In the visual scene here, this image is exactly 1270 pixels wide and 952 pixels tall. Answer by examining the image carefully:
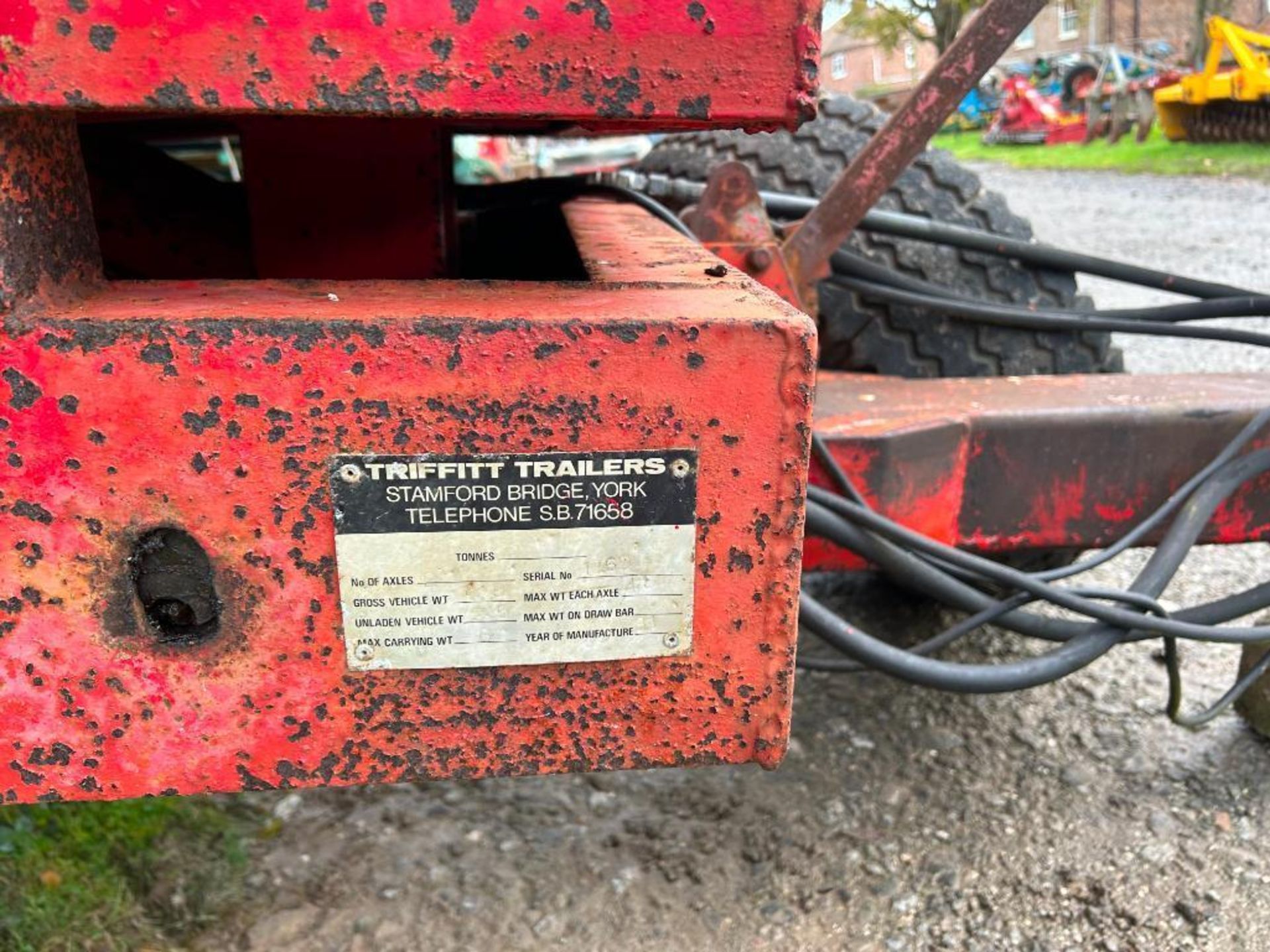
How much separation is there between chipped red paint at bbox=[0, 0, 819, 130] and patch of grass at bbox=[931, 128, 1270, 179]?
11.1 m

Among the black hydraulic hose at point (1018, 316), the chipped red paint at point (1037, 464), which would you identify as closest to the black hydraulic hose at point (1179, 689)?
the chipped red paint at point (1037, 464)

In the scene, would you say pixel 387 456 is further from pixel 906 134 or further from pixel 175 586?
pixel 906 134

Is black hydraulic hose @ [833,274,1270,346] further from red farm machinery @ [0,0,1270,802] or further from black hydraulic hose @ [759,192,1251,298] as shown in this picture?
red farm machinery @ [0,0,1270,802]

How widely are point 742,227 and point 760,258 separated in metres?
0.07

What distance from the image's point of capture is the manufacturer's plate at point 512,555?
36.5 inches

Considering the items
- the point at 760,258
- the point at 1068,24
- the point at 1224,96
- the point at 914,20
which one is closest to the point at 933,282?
the point at 760,258

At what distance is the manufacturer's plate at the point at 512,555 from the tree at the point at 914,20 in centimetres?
1678

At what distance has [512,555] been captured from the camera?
95 cm

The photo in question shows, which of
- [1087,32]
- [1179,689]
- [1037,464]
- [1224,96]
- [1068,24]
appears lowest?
[1179,689]

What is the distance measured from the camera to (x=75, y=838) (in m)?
1.83

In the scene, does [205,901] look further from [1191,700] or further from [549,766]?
[1191,700]

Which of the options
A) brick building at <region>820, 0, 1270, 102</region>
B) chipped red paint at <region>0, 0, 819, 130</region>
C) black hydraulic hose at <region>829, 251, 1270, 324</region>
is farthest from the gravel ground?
brick building at <region>820, 0, 1270, 102</region>

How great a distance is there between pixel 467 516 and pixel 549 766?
27cm

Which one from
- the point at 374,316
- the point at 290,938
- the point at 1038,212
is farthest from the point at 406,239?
the point at 1038,212
